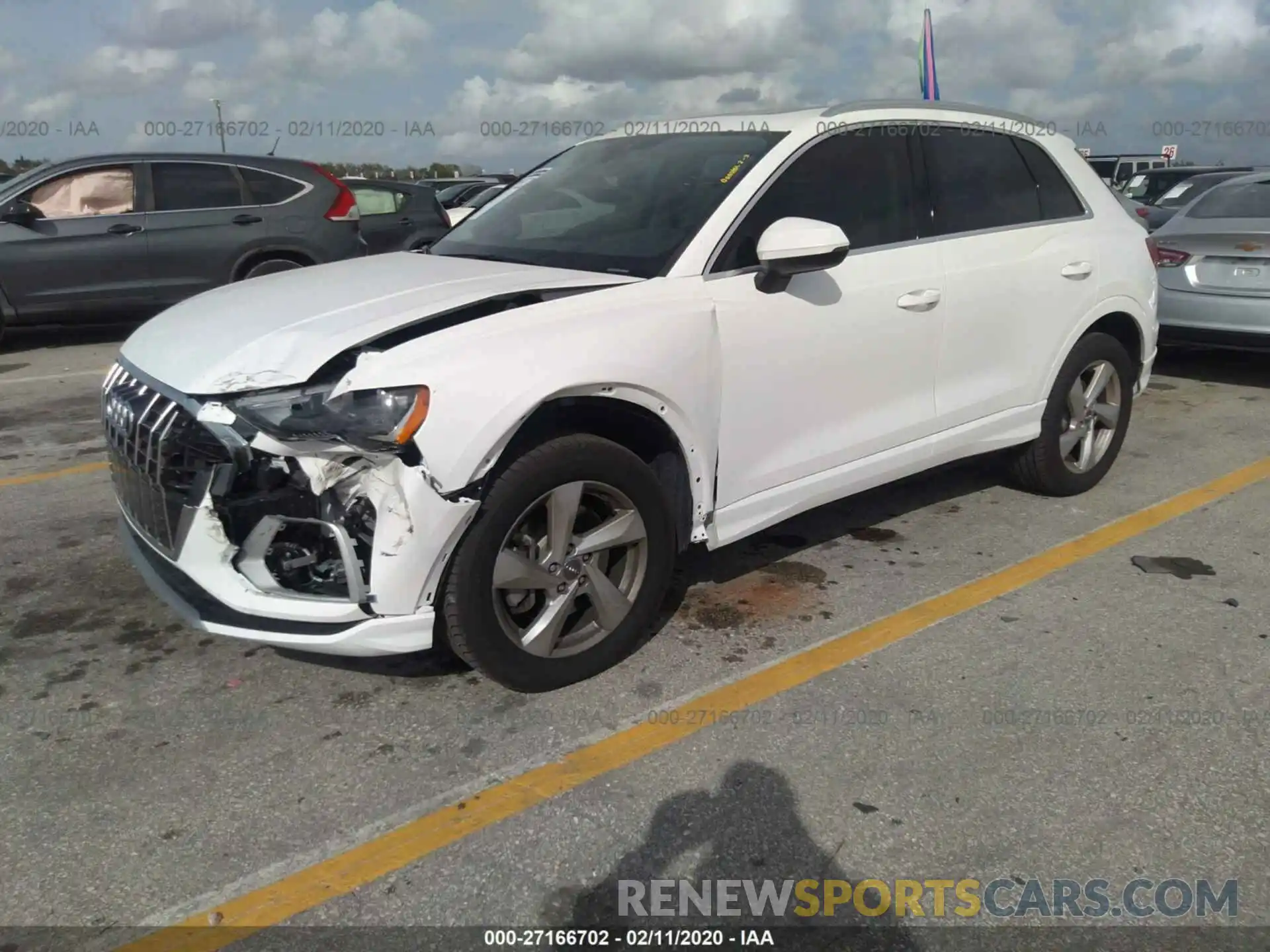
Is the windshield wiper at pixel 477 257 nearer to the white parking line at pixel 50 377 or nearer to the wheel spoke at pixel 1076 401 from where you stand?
the wheel spoke at pixel 1076 401

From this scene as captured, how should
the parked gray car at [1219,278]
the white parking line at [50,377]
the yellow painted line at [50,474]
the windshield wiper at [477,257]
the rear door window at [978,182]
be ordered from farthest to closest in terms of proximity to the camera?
the white parking line at [50,377] → the parked gray car at [1219,278] → the yellow painted line at [50,474] → the rear door window at [978,182] → the windshield wiper at [477,257]

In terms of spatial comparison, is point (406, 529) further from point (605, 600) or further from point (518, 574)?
point (605, 600)

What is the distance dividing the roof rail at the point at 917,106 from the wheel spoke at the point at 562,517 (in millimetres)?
1826

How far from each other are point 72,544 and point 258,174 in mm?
6458

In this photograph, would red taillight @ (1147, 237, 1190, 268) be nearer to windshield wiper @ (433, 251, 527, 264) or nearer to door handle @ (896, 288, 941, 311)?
door handle @ (896, 288, 941, 311)

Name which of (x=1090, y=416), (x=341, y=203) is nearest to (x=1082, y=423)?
(x=1090, y=416)

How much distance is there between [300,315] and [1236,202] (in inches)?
292

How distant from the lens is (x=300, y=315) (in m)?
3.00

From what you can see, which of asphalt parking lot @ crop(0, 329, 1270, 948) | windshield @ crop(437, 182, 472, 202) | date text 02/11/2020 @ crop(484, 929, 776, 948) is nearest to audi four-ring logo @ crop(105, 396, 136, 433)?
asphalt parking lot @ crop(0, 329, 1270, 948)

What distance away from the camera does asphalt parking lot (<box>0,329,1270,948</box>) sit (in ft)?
7.86

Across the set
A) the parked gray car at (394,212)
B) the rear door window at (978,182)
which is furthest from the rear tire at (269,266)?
the rear door window at (978,182)

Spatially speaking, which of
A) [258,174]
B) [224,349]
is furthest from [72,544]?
[258,174]

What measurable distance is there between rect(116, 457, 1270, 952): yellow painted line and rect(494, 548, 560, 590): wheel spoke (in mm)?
483

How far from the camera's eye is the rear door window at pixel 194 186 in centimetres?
946
